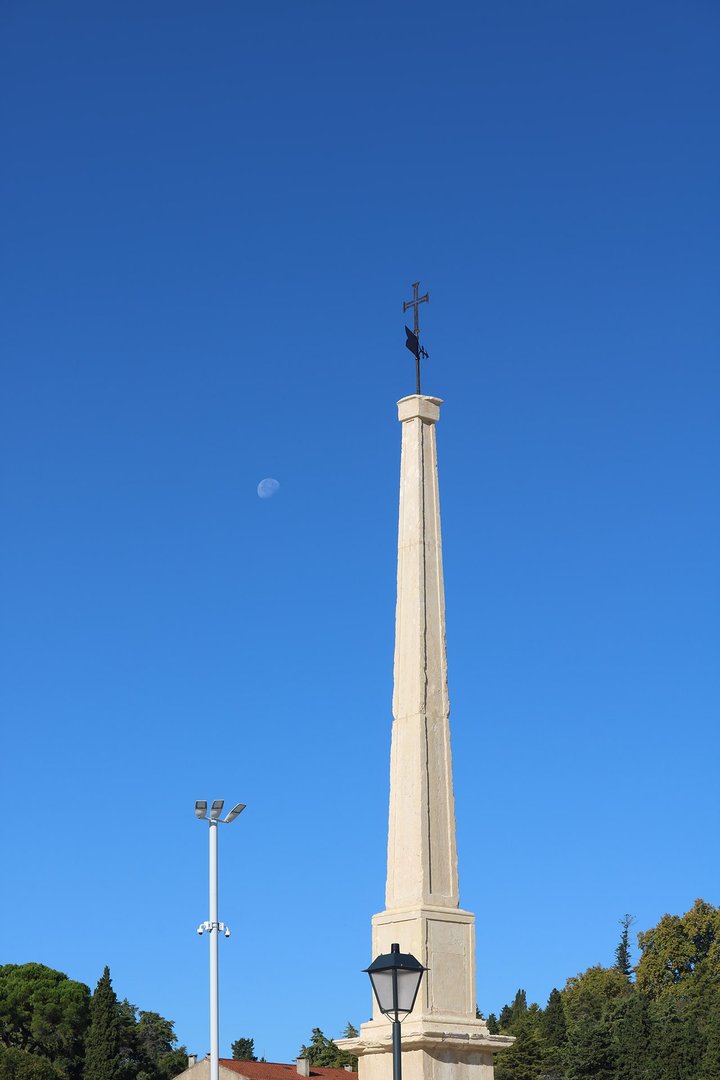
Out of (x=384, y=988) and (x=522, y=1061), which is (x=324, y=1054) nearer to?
(x=522, y=1061)

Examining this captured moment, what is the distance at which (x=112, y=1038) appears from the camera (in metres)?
66.4

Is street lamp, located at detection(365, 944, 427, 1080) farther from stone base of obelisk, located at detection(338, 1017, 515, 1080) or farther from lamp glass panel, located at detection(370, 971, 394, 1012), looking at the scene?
stone base of obelisk, located at detection(338, 1017, 515, 1080)

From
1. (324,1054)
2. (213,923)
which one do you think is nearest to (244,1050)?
(324,1054)

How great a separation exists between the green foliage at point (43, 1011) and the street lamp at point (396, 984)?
6137cm

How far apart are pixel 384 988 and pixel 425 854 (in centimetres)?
434

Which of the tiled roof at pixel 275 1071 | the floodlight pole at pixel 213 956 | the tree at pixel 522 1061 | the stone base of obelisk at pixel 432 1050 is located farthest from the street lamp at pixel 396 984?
the tree at pixel 522 1061

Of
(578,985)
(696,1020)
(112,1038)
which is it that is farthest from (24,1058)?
(578,985)

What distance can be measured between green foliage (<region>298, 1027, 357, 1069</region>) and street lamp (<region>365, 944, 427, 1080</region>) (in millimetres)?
62712

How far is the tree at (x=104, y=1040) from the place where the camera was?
6594 cm

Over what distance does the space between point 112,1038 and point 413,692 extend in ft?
172

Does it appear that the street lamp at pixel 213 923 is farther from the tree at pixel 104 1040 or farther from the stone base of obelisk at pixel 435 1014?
the tree at pixel 104 1040

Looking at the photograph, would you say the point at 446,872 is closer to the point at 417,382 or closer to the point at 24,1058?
the point at 417,382

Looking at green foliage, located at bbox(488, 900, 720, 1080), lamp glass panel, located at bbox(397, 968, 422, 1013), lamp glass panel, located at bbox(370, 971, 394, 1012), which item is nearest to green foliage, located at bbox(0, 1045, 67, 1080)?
green foliage, located at bbox(488, 900, 720, 1080)

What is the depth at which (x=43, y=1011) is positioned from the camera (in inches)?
2911
